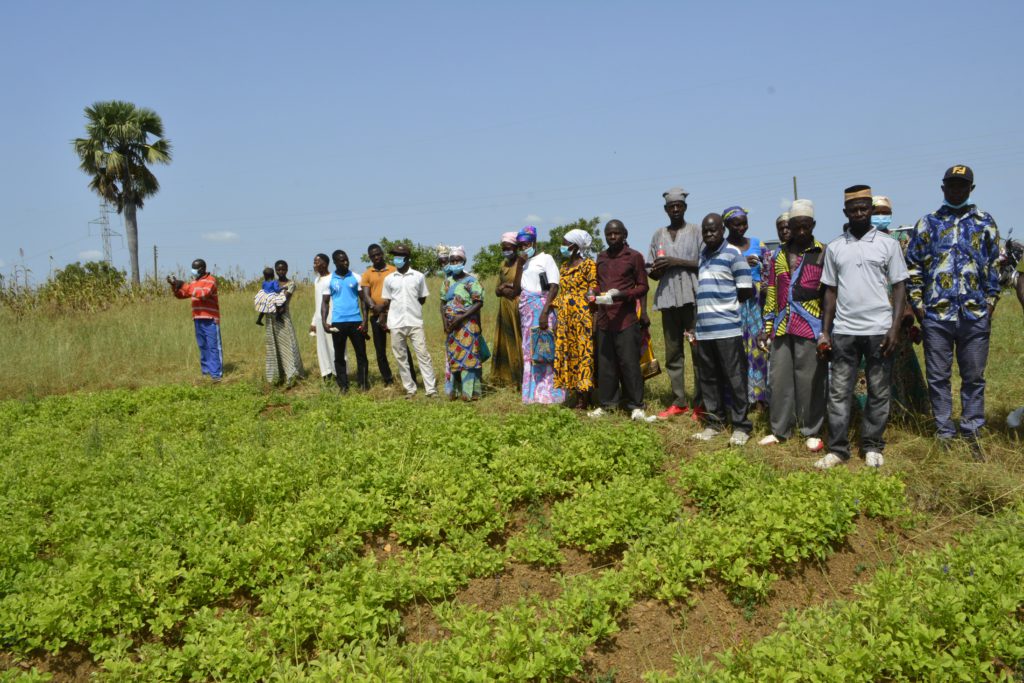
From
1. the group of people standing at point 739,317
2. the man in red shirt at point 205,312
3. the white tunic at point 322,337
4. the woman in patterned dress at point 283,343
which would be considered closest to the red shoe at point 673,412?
the group of people standing at point 739,317

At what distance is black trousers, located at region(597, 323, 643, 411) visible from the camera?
7258mm

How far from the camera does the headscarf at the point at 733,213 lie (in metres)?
7.13

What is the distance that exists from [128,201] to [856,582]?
28162mm

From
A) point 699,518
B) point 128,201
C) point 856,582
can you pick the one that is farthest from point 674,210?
point 128,201

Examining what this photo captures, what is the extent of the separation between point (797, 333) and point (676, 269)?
1.44 m

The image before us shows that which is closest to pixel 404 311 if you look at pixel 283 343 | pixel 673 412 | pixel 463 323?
pixel 463 323

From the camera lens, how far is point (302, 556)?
4.64 meters

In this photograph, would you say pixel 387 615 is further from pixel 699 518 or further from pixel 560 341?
pixel 560 341

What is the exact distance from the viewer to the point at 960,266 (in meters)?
5.45

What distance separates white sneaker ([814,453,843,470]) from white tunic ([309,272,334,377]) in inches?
262

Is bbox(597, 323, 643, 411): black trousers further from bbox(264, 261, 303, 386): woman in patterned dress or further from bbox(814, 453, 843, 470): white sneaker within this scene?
bbox(264, 261, 303, 386): woman in patterned dress

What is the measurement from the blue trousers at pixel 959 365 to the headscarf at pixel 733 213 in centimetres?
205

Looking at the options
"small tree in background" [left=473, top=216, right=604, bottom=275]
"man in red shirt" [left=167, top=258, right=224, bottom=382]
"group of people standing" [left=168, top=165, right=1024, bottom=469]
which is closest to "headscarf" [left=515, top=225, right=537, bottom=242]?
"group of people standing" [left=168, top=165, right=1024, bottom=469]

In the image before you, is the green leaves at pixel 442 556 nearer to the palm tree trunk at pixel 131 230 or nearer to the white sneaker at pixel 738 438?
the white sneaker at pixel 738 438
